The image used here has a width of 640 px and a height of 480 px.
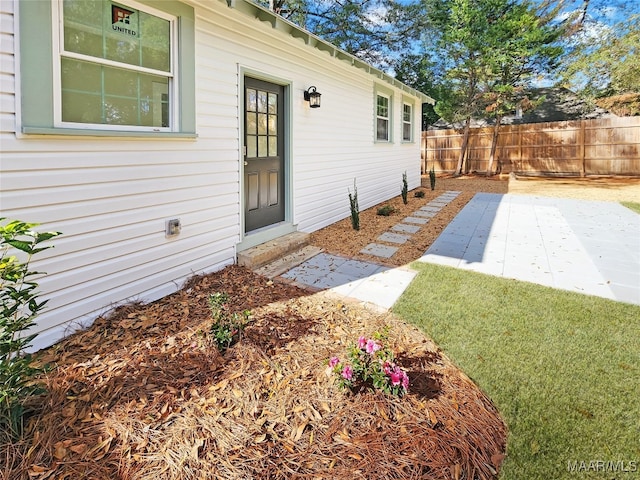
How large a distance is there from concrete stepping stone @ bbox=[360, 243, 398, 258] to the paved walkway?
0.01 meters

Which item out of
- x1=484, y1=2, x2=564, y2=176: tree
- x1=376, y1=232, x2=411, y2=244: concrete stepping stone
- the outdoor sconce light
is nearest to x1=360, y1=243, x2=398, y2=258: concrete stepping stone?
x1=376, y1=232, x2=411, y2=244: concrete stepping stone

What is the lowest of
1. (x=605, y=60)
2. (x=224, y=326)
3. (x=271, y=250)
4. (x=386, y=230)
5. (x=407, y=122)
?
(x=224, y=326)

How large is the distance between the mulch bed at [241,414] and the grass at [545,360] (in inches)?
6.1

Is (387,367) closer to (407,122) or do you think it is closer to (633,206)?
(633,206)

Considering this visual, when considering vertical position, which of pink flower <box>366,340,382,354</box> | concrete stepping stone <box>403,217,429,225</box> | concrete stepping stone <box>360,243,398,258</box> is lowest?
pink flower <box>366,340,382,354</box>

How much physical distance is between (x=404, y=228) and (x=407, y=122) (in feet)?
19.5

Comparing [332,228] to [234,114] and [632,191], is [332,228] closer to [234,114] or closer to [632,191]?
[234,114]

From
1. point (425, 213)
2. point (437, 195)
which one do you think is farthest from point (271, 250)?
point (437, 195)

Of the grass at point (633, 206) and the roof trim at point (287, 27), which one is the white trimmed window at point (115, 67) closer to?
the roof trim at point (287, 27)

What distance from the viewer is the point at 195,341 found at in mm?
2734

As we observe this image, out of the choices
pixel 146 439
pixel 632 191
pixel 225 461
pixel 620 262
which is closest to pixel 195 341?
pixel 146 439

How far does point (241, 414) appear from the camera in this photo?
202 cm

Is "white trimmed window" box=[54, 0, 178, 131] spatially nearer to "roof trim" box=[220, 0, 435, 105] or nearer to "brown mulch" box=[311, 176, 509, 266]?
"roof trim" box=[220, 0, 435, 105]

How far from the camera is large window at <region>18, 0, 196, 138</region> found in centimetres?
246
